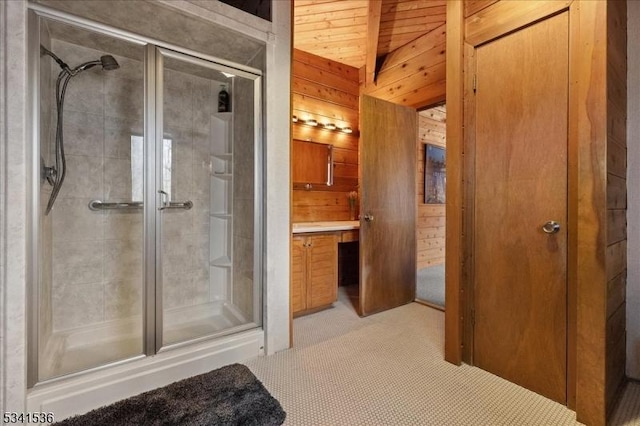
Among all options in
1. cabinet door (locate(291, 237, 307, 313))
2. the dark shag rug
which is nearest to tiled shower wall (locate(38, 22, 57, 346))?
the dark shag rug

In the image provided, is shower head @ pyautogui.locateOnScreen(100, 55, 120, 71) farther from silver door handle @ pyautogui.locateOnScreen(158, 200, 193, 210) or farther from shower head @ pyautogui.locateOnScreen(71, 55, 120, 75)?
silver door handle @ pyautogui.locateOnScreen(158, 200, 193, 210)

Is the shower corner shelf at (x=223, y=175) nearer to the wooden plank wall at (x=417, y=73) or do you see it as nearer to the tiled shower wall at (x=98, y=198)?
the tiled shower wall at (x=98, y=198)

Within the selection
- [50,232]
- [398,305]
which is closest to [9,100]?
[50,232]

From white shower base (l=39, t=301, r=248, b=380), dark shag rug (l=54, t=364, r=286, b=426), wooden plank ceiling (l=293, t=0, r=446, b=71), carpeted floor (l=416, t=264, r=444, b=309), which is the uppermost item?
wooden plank ceiling (l=293, t=0, r=446, b=71)

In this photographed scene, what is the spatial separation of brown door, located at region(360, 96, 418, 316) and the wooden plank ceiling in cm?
96

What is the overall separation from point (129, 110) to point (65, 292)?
1364 millimetres

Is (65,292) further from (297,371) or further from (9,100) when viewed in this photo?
(297,371)

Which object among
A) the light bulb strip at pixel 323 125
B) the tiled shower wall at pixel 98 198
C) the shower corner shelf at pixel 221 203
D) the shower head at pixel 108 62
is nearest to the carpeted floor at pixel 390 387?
the shower corner shelf at pixel 221 203

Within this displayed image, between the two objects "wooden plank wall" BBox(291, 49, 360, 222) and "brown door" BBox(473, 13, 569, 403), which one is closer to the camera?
"brown door" BBox(473, 13, 569, 403)

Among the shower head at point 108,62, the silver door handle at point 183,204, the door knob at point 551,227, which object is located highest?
the shower head at point 108,62

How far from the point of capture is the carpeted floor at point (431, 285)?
3.26 metres

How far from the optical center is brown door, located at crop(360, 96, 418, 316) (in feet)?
9.05

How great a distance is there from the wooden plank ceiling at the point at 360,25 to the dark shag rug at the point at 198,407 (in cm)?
318

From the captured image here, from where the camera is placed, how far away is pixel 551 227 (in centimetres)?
154
